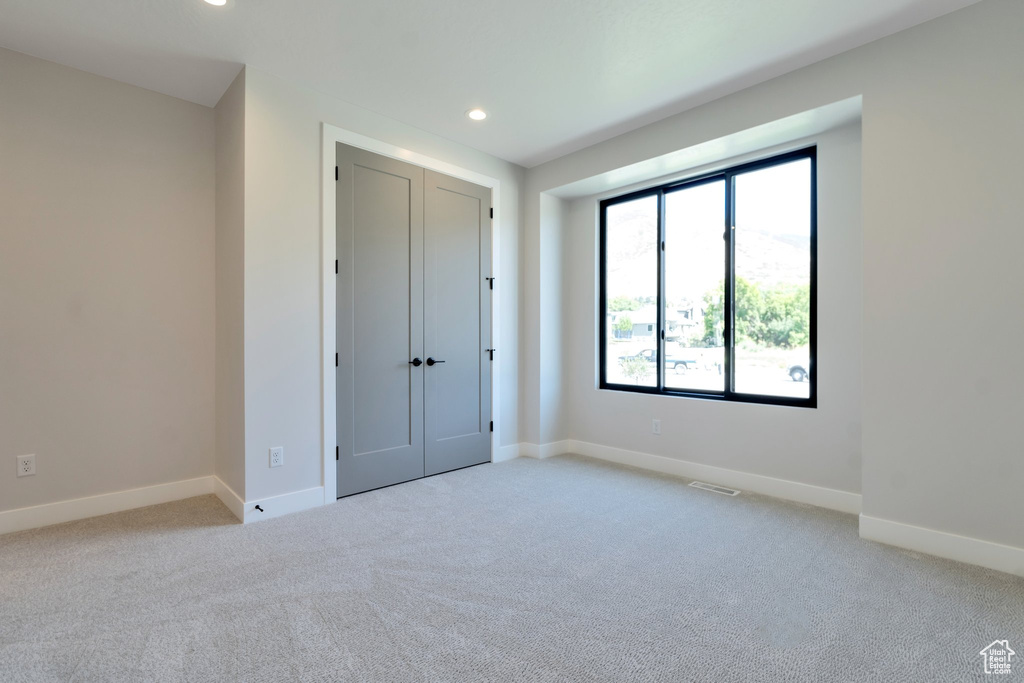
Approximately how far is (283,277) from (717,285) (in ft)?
10.4

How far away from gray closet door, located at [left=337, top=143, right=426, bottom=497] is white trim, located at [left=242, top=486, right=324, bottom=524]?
0.19 meters

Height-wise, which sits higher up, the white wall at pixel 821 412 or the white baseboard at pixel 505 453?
the white wall at pixel 821 412

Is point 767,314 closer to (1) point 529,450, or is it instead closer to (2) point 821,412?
(2) point 821,412

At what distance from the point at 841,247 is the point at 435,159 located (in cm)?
299

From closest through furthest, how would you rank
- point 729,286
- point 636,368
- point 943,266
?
point 943,266 → point 729,286 → point 636,368

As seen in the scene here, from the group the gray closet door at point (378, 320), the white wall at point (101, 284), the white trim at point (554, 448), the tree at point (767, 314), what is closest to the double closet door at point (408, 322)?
the gray closet door at point (378, 320)

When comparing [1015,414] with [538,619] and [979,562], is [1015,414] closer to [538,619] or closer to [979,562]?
[979,562]

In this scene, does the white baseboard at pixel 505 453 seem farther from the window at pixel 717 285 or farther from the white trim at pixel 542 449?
the window at pixel 717 285

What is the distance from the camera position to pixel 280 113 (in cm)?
311

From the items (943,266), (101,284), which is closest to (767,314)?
(943,266)

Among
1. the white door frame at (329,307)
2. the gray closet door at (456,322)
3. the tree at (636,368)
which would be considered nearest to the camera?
the white door frame at (329,307)

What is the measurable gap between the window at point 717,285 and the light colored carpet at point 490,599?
43.8 inches

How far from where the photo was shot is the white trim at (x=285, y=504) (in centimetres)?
299

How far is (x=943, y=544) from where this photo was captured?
2480 millimetres
